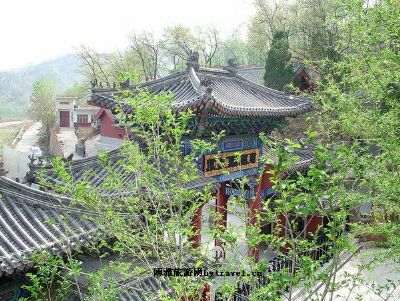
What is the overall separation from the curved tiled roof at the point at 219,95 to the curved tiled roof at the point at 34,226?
2.14 meters

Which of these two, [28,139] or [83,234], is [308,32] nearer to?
[83,234]

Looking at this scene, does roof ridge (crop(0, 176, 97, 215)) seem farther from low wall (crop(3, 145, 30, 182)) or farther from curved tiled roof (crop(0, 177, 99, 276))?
low wall (crop(3, 145, 30, 182))

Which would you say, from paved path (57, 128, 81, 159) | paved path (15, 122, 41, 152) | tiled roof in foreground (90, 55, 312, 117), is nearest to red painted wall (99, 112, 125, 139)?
paved path (57, 128, 81, 159)

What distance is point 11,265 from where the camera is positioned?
12.3 feet

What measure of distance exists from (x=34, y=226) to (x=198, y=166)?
4124mm

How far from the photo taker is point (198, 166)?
8227 mm

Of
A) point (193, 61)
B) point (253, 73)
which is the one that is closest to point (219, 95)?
point (193, 61)

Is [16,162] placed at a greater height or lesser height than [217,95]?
lesser

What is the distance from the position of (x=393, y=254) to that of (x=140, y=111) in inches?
131

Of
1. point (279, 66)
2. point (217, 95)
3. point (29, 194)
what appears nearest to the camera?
point (29, 194)

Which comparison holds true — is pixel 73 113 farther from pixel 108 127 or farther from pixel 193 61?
pixel 193 61

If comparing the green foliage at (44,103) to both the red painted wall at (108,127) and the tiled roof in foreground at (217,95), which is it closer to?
the red painted wall at (108,127)

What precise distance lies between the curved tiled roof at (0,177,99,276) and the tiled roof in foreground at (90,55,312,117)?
2361mm

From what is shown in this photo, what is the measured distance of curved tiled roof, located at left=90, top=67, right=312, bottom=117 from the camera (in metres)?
7.15
